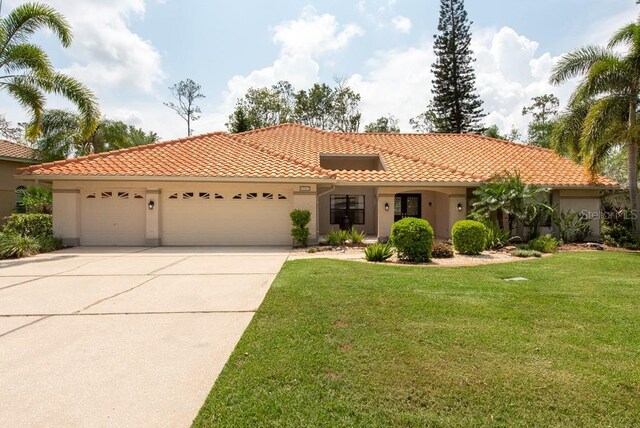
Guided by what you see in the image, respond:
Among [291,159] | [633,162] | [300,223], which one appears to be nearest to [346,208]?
[291,159]

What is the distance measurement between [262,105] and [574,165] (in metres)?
27.0

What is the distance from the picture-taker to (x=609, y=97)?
44.2 ft

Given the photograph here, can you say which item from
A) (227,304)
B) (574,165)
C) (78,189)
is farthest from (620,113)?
(78,189)

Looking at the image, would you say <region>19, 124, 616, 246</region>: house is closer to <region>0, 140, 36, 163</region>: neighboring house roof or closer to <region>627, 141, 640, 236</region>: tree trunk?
<region>627, 141, 640, 236</region>: tree trunk

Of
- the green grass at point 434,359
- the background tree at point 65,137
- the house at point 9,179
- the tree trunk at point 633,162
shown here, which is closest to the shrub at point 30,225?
the house at point 9,179

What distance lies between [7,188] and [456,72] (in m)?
32.8

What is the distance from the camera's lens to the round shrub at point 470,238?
11.5 metres

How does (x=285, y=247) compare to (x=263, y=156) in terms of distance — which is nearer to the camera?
(x=285, y=247)

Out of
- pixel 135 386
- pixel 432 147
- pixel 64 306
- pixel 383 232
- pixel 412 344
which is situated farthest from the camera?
pixel 432 147

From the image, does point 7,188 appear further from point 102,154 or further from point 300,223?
point 300,223

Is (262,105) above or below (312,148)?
above

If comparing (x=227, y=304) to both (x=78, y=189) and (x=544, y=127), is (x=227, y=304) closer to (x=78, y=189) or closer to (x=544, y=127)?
(x=78, y=189)

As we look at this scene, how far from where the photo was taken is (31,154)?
68.3 feet

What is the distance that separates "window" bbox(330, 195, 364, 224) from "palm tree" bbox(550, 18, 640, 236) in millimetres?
9605
